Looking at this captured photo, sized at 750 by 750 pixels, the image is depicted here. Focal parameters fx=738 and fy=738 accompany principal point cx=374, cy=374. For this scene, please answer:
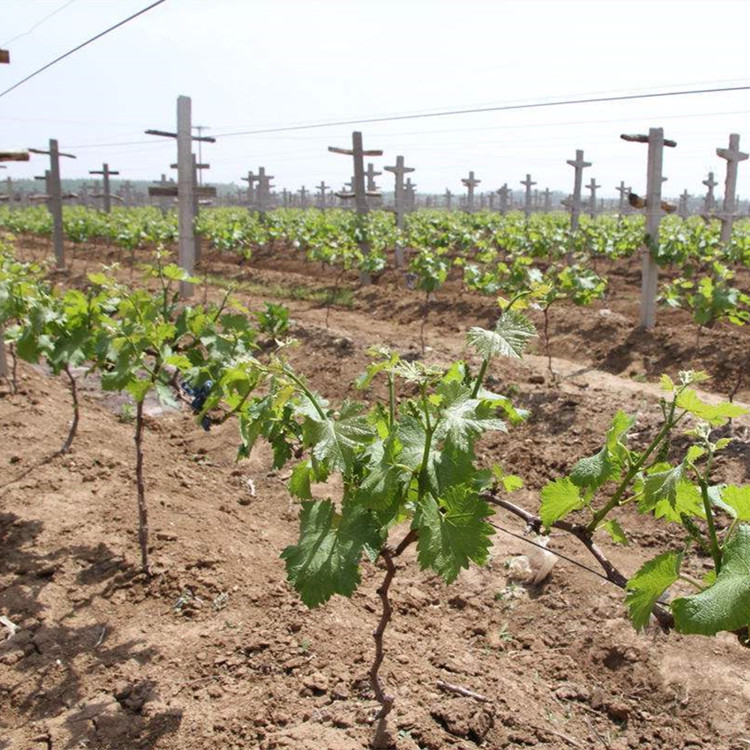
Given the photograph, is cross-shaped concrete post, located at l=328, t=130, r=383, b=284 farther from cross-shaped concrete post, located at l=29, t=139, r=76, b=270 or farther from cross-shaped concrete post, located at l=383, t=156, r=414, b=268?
cross-shaped concrete post, located at l=29, t=139, r=76, b=270

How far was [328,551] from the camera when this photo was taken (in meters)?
2.02

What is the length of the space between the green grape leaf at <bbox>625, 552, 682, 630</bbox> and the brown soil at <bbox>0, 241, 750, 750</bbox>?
5.04 ft

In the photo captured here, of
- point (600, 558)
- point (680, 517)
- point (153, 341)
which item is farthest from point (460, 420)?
point (153, 341)

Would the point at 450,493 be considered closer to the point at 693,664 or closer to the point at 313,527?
the point at 313,527

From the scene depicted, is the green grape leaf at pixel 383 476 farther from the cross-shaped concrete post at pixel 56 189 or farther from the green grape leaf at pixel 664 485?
the cross-shaped concrete post at pixel 56 189

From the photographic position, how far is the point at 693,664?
346cm

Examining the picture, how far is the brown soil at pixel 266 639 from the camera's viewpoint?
300cm

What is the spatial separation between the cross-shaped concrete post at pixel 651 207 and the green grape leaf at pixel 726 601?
794 centimetres

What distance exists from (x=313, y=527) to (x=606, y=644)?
220 centimetres

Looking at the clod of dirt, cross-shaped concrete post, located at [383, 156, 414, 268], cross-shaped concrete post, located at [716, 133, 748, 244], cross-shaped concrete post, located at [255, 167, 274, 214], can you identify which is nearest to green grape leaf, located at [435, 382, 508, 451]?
the clod of dirt

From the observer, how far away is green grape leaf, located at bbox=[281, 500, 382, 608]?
6.42 ft

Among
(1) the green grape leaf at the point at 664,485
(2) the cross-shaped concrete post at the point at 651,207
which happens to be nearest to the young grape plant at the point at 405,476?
(1) the green grape leaf at the point at 664,485

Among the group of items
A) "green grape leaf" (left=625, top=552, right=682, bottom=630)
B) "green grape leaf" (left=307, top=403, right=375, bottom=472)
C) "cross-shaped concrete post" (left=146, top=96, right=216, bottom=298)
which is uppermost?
"cross-shaped concrete post" (left=146, top=96, right=216, bottom=298)

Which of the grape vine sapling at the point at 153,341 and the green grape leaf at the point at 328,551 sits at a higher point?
the grape vine sapling at the point at 153,341
